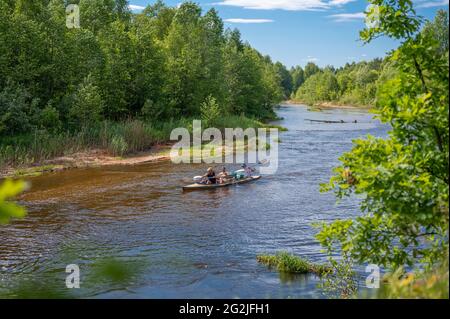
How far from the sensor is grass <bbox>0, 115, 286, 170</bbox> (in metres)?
26.9

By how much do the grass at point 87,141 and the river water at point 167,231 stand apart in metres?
2.54

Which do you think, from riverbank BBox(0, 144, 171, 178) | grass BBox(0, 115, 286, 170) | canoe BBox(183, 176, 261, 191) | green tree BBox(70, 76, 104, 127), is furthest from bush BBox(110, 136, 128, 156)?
canoe BBox(183, 176, 261, 191)

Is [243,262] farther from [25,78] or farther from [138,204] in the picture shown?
[25,78]

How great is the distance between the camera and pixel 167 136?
37.9 meters

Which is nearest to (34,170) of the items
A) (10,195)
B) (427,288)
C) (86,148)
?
(86,148)

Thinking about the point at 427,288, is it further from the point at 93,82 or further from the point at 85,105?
the point at 93,82

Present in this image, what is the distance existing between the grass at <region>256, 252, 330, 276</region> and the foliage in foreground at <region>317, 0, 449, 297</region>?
16.6ft

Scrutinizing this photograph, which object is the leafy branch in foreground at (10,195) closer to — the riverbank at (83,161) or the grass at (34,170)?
the riverbank at (83,161)

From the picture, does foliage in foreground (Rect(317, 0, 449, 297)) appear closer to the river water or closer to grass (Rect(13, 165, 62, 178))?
the river water

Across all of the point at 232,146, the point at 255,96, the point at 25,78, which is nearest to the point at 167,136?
the point at 232,146

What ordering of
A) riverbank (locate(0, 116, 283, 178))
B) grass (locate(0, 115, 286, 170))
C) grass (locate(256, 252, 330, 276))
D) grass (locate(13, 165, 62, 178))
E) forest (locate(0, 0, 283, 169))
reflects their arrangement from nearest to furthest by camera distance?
grass (locate(256, 252, 330, 276)) < grass (locate(13, 165, 62, 178)) < riverbank (locate(0, 116, 283, 178)) < grass (locate(0, 115, 286, 170)) < forest (locate(0, 0, 283, 169))

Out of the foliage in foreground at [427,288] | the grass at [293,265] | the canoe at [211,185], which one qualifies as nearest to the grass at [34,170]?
the canoe at [211,185]

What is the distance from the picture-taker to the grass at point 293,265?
12.5 meters

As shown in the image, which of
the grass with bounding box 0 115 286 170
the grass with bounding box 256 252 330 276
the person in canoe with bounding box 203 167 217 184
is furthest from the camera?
the grass with bounding box 0 115 286 170
